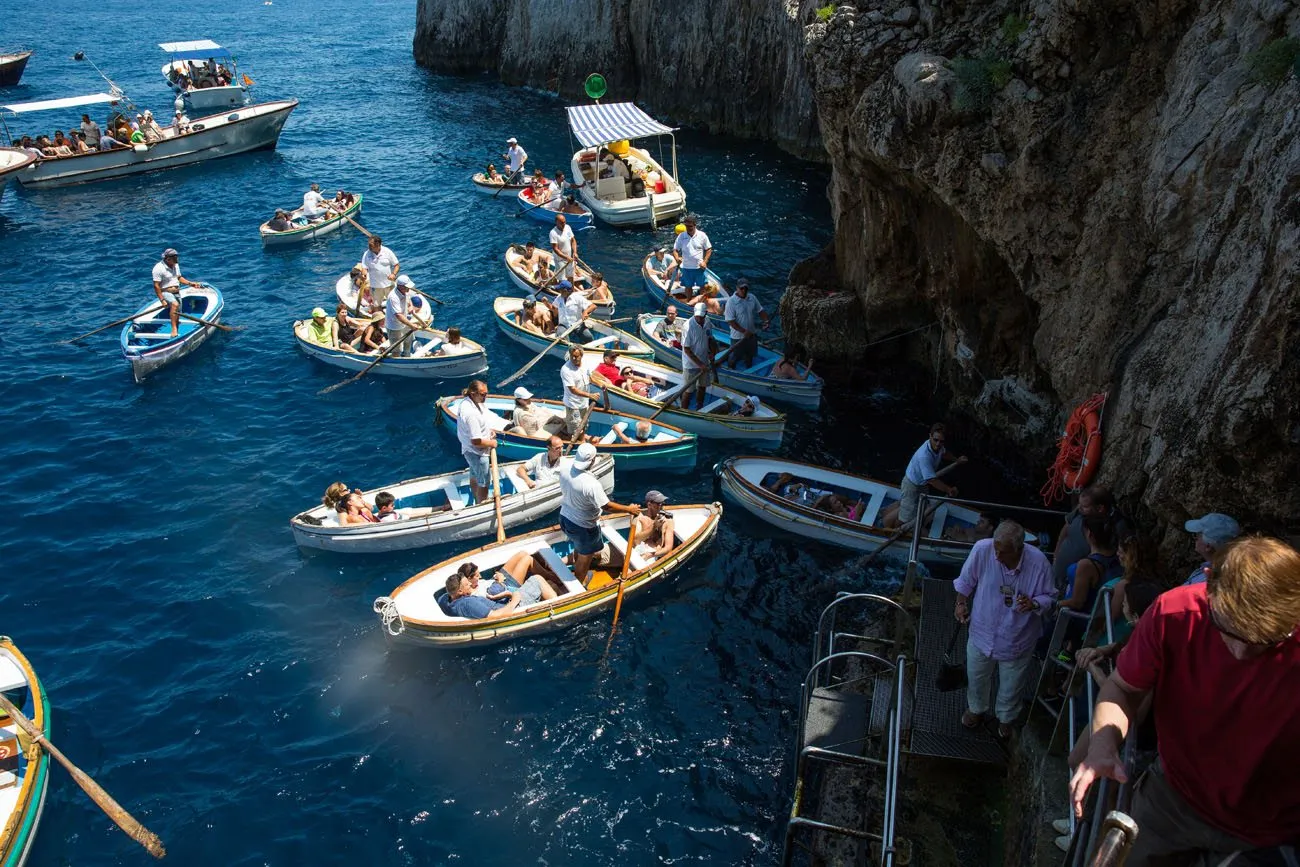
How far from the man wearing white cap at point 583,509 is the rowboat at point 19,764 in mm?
8100

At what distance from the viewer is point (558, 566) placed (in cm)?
1616

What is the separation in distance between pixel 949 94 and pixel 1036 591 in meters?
10.1

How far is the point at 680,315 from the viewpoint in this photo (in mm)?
25531

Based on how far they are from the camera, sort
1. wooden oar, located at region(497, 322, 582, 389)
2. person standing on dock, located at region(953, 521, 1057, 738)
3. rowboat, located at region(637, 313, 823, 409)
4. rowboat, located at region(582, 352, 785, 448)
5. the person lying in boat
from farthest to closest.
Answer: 1. wooden oar, located at region(497, 322, 582, 389)
2. rowboat, located at region(637, 313, 823, 409)
3. rowboat, located at region(582, 352, 785, 448)
4. the person lying in boat
5. person standing on dock, located at region(953, 521, 1057, 738)

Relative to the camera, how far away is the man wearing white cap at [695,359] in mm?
20984

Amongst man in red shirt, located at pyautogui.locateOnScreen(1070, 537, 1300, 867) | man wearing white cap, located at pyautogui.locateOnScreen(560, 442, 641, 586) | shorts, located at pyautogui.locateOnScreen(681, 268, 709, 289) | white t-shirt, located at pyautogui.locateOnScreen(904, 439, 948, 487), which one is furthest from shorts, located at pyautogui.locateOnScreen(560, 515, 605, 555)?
shorts, located at pyautogui.locateOnScreen(681, 268, 709, 289)

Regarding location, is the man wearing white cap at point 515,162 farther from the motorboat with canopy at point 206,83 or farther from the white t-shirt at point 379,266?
the motorboat with canopy at point 206,83

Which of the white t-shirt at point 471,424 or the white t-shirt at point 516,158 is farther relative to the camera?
the white t-shirt at point 516,158

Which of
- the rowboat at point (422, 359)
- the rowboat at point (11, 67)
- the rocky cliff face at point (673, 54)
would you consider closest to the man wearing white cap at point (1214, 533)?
the rowboat at point (422, 359)

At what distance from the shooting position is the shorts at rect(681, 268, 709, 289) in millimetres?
26797

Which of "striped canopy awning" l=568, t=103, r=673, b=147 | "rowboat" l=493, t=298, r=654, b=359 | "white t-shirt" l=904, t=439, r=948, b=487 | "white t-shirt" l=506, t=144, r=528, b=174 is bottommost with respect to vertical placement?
"rowboat" l=493, t=298, r=654, b=359

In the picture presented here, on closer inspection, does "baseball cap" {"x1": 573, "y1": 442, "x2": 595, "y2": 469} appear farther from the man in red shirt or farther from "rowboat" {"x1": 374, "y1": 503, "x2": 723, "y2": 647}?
the man in red shirt

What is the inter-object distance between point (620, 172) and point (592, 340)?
11319 millimetres

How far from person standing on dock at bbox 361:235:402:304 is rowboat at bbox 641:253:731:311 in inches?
287
